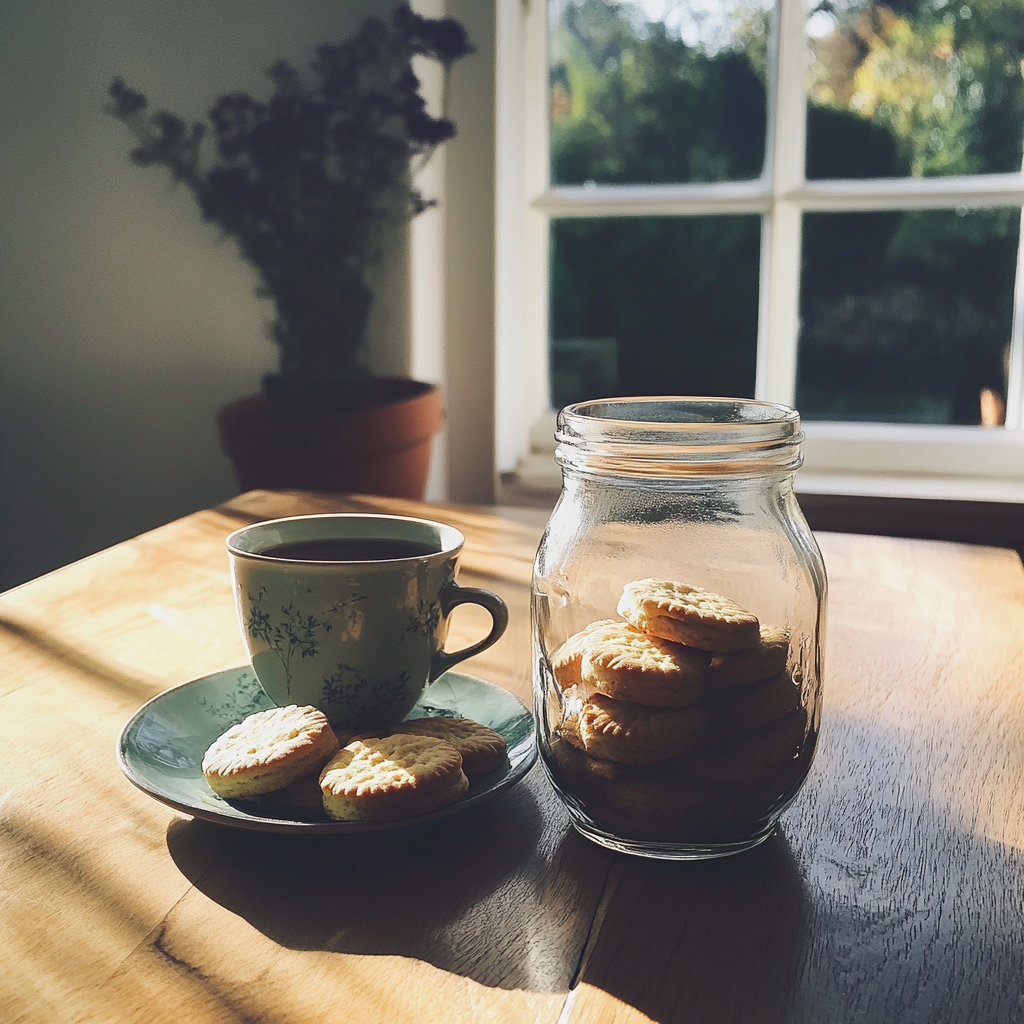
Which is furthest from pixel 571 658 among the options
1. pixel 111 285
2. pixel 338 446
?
pixel 111 285

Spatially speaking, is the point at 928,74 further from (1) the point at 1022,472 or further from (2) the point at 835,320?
(1) the point at 1022,472

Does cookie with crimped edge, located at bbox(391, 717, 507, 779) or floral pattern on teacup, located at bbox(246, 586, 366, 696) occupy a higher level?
floral pattern on teacup, located at bbox(246, 586, 366, 696)

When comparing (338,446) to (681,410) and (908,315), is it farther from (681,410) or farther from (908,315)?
(681,410)

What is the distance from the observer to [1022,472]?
1.90 metres

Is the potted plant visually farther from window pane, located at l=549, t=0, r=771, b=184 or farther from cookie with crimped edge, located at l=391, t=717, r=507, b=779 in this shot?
cookie with crimped edge, located at l=391, t=717, r=507, b=779

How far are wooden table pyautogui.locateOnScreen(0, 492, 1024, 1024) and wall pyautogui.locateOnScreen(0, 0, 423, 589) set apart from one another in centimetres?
153

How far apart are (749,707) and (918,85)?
71.3 inches

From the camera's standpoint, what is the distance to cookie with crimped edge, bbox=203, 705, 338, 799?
0.46 meters

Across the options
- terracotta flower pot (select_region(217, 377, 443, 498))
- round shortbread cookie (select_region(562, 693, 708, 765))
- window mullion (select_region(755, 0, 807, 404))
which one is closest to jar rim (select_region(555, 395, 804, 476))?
round shortbread cookie (select_region(562, 693, 708, 765))

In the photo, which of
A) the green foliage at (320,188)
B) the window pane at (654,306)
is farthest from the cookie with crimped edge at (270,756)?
the window pane at (654,306)

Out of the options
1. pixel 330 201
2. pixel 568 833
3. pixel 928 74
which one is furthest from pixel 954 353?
pixel 568 833

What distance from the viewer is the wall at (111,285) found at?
6.81ft

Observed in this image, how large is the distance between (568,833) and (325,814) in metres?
0.12

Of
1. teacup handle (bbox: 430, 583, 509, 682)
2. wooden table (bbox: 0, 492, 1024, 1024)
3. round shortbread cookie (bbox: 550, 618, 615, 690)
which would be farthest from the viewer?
teacup handle (bbox: 430, 583, 509, 682)
